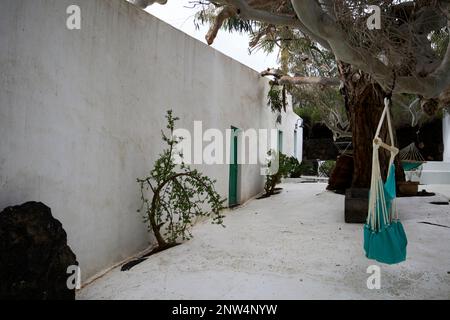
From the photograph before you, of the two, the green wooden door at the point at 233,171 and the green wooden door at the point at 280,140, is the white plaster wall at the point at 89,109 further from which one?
the green wooden door at the point at 280,140

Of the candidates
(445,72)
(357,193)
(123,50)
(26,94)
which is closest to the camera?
(26,94)

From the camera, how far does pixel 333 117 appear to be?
15984mm

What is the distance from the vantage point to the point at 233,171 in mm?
7203

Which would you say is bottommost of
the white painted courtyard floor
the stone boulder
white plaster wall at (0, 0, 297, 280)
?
the white painted courtyard floor

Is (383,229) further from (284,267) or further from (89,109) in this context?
(89,109)

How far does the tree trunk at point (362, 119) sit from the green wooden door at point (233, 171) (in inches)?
84.8

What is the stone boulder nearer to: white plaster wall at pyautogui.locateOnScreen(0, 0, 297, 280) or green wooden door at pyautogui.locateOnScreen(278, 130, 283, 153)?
white plaster wall at pyautogui.locateOnScreen(0, 0, 297, 280)

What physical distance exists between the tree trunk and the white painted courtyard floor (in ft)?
4.09

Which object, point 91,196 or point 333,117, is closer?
point 91,196

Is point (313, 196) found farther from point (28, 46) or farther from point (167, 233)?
point (28, 46)

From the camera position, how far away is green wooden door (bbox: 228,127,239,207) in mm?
7027

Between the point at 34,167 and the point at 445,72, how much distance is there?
11.0 ft

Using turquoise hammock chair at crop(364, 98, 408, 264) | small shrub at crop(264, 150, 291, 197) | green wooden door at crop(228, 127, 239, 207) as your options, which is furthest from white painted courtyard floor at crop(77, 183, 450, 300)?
small shrub at crop(264, 150, 291, 197)
